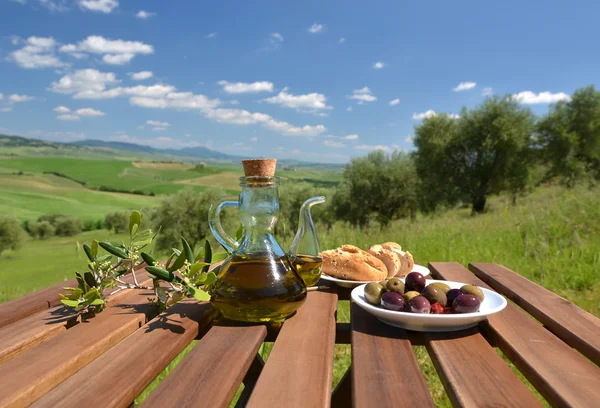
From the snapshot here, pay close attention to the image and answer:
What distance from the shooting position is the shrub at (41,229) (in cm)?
4125

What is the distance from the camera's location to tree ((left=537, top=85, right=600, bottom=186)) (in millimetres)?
24484

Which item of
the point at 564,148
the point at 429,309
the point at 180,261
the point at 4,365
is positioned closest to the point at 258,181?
the point at 180,261

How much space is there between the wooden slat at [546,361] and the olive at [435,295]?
0.15 metres

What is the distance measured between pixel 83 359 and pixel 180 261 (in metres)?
0.44

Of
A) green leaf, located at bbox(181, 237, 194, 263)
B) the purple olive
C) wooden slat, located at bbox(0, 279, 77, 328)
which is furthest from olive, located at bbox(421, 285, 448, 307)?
wooden slat, located at bbox(0, 279, 77, 328)

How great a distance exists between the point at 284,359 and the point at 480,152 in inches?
1064

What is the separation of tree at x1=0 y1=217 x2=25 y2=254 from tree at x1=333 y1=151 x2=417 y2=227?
27.4 m

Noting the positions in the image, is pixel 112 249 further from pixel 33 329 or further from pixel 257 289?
pixel 257 289

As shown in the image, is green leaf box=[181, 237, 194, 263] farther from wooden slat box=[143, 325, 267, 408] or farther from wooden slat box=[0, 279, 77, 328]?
wooden slat box=[0, 279, 77, 328]

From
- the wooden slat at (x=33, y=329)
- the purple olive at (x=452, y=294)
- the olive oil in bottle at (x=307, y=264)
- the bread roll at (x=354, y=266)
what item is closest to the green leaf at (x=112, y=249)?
the wooden slat at (x=33, y=329)

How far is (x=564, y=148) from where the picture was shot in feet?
81.7

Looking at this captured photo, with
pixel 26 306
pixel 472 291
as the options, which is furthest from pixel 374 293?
→ pixel 26 306

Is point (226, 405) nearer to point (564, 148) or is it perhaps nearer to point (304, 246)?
point (304, 246)

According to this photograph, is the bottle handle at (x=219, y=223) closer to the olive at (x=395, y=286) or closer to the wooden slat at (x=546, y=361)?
the olive at (x=395, y=286)
